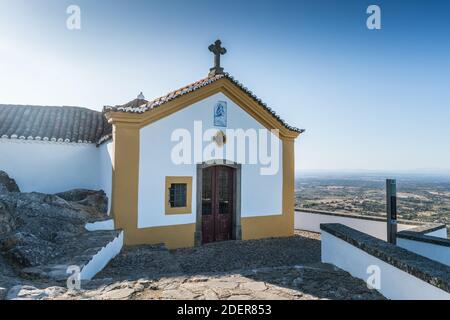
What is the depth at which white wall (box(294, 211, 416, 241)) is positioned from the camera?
10.2 metres

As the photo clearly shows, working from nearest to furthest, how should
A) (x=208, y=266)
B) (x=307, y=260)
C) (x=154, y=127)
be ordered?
(x=208, y=266) < (x=307, y=260) < (x=154, y=127)

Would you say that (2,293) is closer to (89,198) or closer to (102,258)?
(102,258)

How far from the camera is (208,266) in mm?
6609

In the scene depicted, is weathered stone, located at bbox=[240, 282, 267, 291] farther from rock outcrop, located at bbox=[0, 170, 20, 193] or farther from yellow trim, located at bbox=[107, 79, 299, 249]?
rock outcrop, located at bbox=[0, 170, 20, 193]

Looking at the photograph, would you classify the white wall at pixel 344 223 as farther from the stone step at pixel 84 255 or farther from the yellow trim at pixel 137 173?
the stone step at pixel 84 255

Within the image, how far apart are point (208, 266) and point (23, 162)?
653 cm

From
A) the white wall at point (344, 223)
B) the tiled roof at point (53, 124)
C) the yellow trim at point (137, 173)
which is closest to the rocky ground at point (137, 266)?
the yellow trim at point (137, 173)

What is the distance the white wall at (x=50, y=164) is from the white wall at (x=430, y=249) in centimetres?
868

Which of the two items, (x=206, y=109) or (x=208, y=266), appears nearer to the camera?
(x=208, y=266)

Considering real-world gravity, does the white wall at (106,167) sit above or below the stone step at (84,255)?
above

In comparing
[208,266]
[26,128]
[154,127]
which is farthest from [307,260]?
[26,128]

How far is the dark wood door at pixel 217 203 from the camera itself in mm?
9133

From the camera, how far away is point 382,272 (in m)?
4.05
